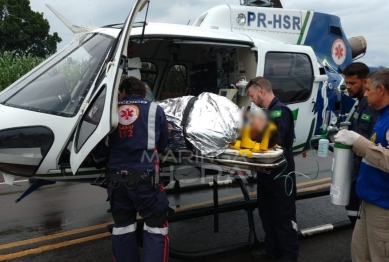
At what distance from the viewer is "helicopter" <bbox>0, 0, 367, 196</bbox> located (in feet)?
10.5

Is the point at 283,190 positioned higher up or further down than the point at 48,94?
further down

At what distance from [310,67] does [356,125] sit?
1.42m

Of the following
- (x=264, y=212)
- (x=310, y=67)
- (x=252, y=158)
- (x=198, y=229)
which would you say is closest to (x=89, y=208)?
(x=198, y=229)

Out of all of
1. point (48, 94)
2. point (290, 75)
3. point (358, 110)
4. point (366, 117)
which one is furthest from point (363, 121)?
point (48, 94)

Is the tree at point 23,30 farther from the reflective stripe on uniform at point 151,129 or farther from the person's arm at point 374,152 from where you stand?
the person's arm at point 374,152

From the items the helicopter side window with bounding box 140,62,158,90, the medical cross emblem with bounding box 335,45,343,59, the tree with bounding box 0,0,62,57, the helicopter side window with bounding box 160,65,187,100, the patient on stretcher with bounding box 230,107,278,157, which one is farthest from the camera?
the tree with bounding box 0,0,62,57

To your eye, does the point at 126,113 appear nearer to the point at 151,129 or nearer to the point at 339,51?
the point at 151,129

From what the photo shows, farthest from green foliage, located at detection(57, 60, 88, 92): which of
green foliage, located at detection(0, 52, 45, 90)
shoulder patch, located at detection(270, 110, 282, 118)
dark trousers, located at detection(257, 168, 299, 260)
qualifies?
green foliage, located at detection(0, 52, 45, 90)

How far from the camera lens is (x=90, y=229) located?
4.87 meters

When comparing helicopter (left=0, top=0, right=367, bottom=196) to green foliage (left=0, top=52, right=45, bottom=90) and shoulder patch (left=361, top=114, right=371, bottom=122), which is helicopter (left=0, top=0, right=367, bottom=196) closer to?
shoulder patch (left=361, top=114, right=371, bottom=122)

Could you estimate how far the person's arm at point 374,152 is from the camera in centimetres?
251

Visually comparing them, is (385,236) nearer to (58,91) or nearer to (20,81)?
(58,91)

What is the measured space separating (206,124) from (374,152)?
1.33 meters

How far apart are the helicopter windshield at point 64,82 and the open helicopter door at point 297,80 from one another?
1.95m
